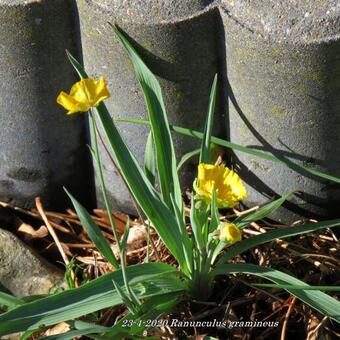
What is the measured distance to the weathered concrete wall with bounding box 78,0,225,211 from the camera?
151 cm

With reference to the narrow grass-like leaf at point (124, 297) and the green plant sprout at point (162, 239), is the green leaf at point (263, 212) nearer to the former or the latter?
the green plant sprout at point (162, 239)

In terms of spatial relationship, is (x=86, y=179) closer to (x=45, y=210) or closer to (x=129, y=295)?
(x=45, y=210)

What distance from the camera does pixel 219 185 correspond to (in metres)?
1.41

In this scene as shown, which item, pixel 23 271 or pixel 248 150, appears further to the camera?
pixel 23 271

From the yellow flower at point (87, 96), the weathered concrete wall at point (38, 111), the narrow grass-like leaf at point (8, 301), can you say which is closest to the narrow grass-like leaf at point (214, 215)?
the yellow flower at point (87, 96)

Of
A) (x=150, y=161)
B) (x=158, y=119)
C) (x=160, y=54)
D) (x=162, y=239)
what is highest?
(x=160, y=54)

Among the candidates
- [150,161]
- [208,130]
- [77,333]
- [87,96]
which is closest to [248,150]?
[208,130]

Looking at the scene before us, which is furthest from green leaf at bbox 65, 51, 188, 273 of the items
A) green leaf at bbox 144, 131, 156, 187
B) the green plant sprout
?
green leaf at bbox 144, 131, 156, 187

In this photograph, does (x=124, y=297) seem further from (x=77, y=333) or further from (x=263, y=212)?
(x=263, y=212)

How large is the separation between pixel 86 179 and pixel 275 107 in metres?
0.56

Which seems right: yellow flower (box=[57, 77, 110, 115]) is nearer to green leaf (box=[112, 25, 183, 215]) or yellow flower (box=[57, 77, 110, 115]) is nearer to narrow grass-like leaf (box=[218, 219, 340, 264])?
green leaf (box=[112, 25, 183, 215])

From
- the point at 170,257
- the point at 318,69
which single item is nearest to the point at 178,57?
the point at 318,69

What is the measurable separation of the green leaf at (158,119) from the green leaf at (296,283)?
0.14 meters

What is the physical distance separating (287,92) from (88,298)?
1.71ft
